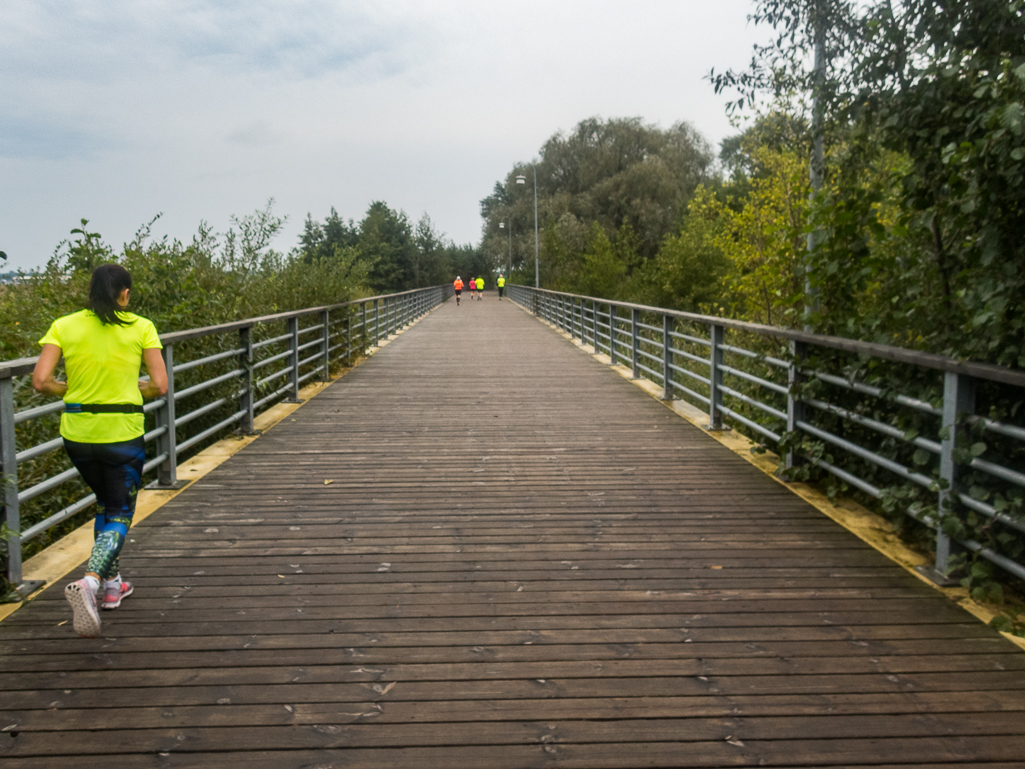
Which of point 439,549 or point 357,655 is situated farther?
point 439,549

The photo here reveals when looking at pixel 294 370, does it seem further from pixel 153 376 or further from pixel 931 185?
pixel 931 185

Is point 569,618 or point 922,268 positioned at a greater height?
point 922,268

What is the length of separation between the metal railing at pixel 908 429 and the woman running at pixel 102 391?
3609mm

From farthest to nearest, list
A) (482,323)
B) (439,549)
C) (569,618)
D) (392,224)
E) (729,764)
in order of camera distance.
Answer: (392,224) → (482,323) → (439,549) → (569,618) → (729,764)

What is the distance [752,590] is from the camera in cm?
410

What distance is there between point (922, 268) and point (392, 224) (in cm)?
8202

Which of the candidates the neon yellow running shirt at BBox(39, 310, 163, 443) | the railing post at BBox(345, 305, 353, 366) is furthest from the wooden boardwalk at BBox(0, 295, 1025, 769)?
the railing post at BBox(345, 305, 353, 366)

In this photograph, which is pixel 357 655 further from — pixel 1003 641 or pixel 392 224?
pixel 392 224

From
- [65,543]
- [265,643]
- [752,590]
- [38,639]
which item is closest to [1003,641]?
[752,590]

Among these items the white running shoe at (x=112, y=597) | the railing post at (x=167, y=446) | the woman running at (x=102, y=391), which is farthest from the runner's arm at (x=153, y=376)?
the railing post at (x=167, y=446)

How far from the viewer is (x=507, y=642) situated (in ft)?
11.5

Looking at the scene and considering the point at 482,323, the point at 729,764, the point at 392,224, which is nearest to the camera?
the point at 729,764

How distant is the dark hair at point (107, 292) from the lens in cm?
373

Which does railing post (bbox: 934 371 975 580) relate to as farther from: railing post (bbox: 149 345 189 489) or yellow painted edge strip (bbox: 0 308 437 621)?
railing post (bbox: 149 345 189 489)
